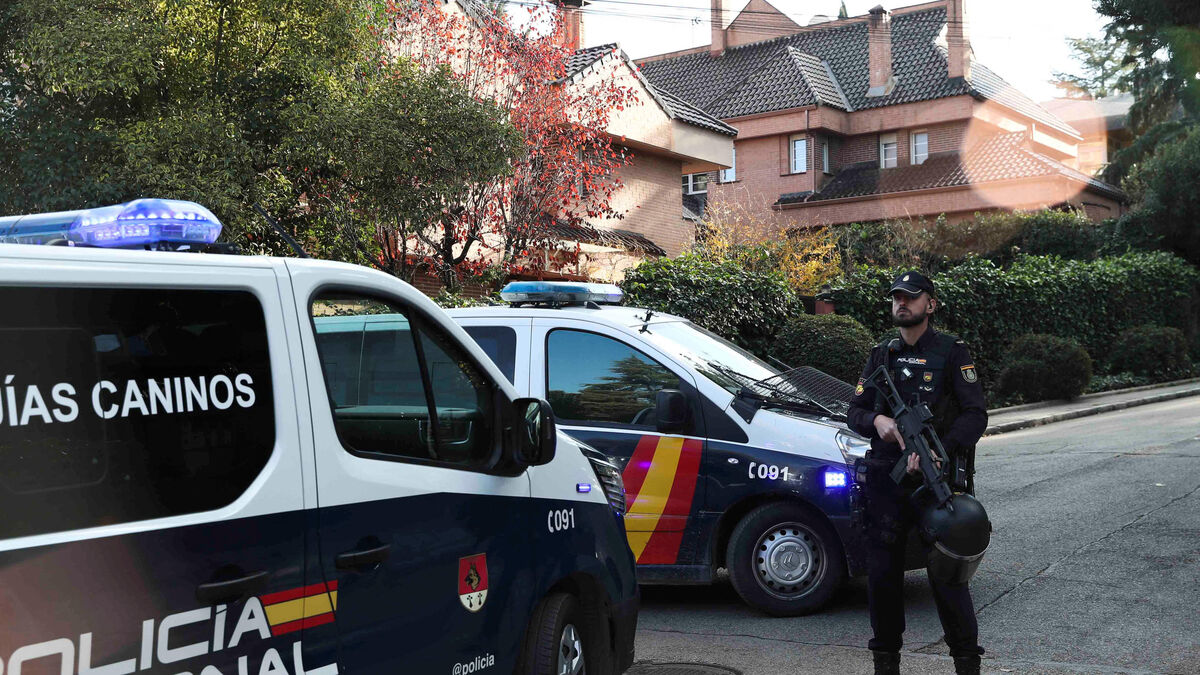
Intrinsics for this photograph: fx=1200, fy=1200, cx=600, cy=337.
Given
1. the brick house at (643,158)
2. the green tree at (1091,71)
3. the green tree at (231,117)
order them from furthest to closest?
1. the green tree at (1091,71)
2. the brick house at (643,158)
3. the green tree at (231,117)

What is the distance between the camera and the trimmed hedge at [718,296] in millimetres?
15797

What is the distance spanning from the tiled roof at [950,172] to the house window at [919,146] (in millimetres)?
383

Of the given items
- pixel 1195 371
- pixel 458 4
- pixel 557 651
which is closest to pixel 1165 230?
pixel 1195 371

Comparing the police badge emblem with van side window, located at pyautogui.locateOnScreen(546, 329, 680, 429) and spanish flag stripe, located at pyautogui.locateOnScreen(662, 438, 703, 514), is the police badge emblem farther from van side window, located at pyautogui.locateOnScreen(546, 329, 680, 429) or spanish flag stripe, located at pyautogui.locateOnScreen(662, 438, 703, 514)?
van side window, located at pyautogui.locateOnScreen(546, 329, 680, 429)

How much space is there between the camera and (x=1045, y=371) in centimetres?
2209

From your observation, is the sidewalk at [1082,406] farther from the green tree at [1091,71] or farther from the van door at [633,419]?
the green tree at [1091,71]

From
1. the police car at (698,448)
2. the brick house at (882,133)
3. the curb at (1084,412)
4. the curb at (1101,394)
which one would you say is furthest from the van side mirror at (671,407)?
the brick house at (882,133)

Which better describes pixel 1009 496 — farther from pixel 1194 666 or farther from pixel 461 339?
pixel 461 339

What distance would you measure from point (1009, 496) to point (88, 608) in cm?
990

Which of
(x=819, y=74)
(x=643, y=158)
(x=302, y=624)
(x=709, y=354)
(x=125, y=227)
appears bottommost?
(x=302, y=624)

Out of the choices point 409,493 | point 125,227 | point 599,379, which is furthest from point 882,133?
point 125,227

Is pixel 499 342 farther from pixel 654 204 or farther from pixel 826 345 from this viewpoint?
pixel 654 204

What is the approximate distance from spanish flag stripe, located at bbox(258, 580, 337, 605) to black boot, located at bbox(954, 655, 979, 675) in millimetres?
3058

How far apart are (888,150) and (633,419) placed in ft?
125
